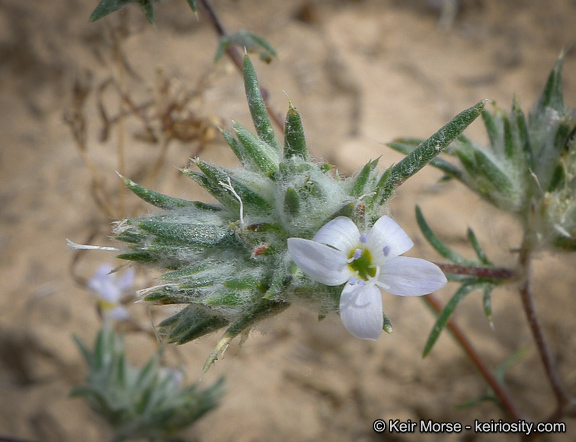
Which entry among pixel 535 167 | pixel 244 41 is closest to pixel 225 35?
pixel 244 41

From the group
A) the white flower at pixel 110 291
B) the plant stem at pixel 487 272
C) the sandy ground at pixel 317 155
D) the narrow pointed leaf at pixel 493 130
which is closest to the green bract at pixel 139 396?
the white flower at pixel 110 291

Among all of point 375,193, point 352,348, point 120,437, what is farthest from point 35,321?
point 375,193

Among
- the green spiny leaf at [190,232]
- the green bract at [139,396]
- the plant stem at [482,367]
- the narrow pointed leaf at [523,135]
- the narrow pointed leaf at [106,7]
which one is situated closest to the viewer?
the green spiny leaf at [190,232]

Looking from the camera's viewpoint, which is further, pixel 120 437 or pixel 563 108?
pixel 120 437

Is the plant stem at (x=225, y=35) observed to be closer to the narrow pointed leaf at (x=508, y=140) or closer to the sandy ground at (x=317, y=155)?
the sandy ground at (x=317, y=155)

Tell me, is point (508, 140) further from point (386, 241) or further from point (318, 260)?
point (318, 260)

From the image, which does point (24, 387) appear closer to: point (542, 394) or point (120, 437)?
point (120, 437)
